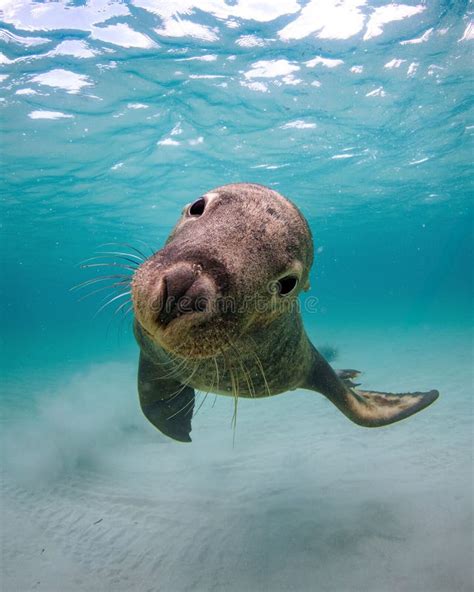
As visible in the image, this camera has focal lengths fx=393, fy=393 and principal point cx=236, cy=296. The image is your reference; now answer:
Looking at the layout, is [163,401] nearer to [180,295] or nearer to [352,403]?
[352,403]

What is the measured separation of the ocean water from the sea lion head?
11.1 ft

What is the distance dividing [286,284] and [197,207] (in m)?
0.79

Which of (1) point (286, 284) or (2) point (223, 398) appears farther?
(2) point (223, 398)

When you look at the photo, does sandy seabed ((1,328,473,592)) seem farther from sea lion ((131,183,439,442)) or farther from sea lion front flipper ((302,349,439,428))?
sea lion ((131,183,439,442))

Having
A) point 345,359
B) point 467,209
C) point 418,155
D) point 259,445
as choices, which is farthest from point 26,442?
point 467,209

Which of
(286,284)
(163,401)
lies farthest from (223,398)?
(286,284)

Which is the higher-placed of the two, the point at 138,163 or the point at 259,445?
the point at 138,163

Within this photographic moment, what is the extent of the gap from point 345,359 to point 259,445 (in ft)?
35.3

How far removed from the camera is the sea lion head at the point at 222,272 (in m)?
1.70

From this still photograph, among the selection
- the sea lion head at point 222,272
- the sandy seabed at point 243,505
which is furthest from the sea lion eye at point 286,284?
→ the sandy seabed at point 243,505

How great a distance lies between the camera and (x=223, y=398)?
12797mm

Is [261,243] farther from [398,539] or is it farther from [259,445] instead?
[259,445]

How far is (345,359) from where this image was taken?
17844mm

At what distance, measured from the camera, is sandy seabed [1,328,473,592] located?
4152 millimetres
